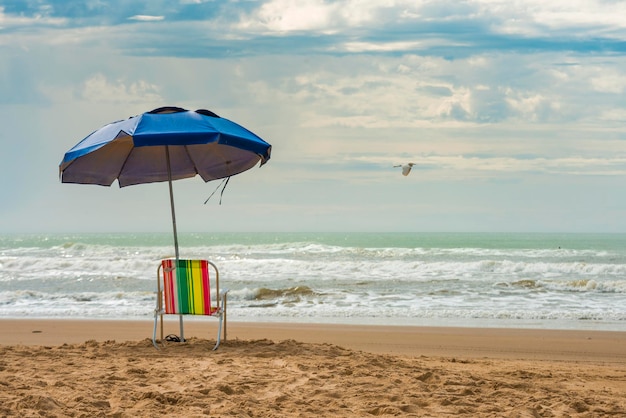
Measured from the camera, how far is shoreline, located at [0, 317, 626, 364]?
26.5 feet

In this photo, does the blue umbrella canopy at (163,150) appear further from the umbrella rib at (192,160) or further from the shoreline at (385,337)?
the shoreline at (385,337)

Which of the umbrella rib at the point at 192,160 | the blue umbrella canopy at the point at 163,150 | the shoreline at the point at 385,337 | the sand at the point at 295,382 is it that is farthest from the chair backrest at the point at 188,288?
the shoreline at the point at 385,337

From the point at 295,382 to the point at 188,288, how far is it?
1.96 m

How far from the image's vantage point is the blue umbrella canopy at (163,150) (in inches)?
231

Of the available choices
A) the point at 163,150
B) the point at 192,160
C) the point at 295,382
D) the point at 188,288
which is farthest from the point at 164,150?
the point at 295,382

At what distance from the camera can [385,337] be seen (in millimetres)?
9141

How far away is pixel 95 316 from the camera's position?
1190 centimetres

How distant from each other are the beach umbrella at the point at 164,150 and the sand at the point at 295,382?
1.40 metres

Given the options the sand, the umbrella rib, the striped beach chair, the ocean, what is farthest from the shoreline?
the umbrella rib

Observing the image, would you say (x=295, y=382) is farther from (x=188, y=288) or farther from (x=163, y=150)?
(x=163, y=150)

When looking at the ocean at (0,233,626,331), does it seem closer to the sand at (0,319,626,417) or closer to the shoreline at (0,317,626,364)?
the shoreline at (0,317,626,364)

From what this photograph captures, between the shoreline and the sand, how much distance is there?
0.32 feet

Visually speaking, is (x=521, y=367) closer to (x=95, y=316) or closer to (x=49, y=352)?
(x=49, y=352)

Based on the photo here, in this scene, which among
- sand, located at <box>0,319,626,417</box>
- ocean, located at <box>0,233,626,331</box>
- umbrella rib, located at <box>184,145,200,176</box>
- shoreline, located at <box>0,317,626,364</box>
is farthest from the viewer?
ocean, located at <box>0,233,626,331</box>
